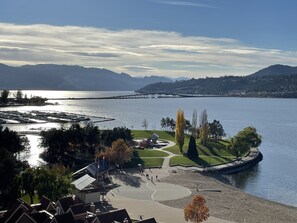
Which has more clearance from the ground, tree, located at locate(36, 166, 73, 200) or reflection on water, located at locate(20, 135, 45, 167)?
tree, located at locate(36, 166, 73, 200)

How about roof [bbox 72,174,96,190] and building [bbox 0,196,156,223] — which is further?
roof [bbox 72,174,96,190]

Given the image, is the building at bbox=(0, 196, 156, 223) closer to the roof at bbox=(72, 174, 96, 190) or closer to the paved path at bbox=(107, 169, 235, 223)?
the paved path at bbox=(107, 169, 235, 223)

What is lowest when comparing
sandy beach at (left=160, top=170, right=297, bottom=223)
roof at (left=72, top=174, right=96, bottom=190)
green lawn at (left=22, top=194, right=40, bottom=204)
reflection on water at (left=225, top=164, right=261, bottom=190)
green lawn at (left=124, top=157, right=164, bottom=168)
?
reflection on water at (left=225, top=164, right=261, bottom=190)

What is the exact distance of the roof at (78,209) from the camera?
2722cm

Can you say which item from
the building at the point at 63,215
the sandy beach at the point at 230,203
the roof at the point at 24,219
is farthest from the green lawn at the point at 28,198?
the sandy beach at the point at 230,203

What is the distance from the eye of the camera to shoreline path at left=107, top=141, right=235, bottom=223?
3419 cm

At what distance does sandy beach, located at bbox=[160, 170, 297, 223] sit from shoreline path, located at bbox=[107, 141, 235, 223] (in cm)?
106

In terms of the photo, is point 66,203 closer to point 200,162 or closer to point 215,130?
point 200,162

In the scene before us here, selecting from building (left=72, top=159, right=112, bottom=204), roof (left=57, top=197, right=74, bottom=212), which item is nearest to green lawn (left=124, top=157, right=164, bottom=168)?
building (left=72, top=159, right=112, bottom=204)

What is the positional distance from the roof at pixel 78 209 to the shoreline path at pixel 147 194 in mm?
6262

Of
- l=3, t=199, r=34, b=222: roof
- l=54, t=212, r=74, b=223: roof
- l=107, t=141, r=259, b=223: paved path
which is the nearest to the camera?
l=54, t=212, r=74, b=223: roof

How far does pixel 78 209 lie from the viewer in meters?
27.6

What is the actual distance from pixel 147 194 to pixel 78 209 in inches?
548

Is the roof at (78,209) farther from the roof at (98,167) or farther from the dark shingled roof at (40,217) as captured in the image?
the roof at (98,167)
